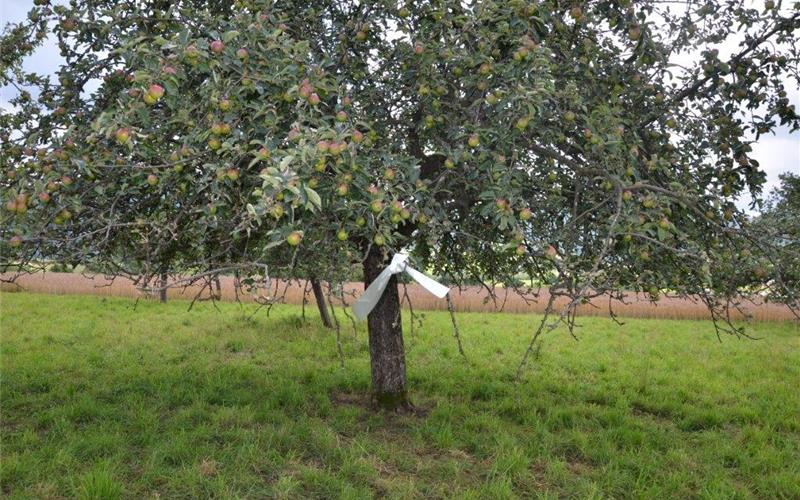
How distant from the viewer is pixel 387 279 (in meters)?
4.09

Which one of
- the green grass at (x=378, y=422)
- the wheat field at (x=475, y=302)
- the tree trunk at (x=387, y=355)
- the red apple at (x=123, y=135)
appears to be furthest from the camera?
the wheat field at (x=475, y=302)

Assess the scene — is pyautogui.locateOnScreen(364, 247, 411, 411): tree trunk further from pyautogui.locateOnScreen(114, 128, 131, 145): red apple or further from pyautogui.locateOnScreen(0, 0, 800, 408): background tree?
pyautogui.locateOnScreen(114, 128, 131, 145): red apple

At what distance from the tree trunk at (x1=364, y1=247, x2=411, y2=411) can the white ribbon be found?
7.91 ft

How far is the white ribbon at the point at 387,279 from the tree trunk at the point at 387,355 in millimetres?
2411

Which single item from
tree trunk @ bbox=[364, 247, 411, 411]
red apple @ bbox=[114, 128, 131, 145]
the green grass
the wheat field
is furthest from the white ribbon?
the wheat field

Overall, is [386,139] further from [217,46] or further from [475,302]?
[475,302]

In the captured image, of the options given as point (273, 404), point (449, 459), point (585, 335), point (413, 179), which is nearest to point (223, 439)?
point (273, 404)

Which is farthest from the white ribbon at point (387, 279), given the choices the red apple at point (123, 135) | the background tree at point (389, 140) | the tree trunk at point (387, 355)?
the tree trunk at point (387, 355)

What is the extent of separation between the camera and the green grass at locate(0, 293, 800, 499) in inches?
195

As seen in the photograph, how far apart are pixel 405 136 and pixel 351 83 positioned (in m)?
0.84

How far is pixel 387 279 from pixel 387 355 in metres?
2.78

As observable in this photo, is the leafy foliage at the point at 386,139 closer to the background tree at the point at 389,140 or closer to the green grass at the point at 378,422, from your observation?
the background tree at the point at 389,140

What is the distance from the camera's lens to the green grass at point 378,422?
496 cm

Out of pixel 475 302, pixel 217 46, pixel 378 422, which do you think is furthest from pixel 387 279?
pixel 475 302
